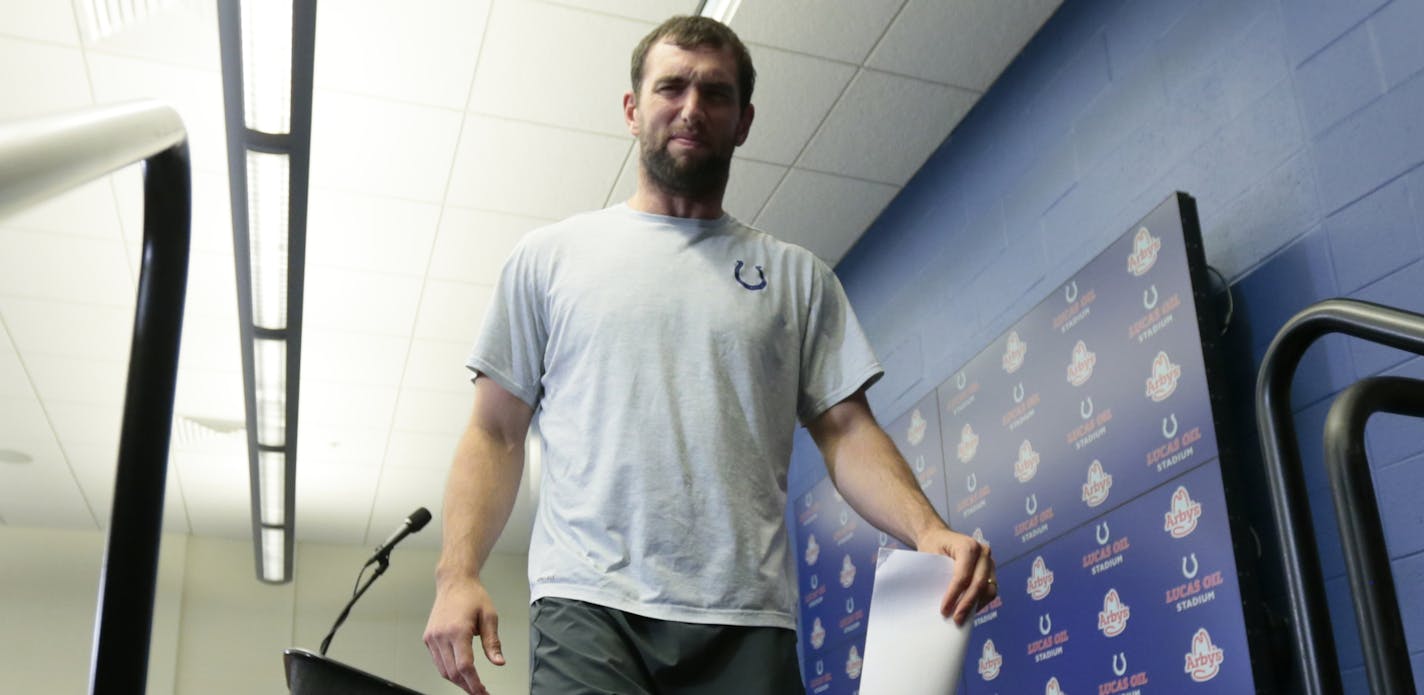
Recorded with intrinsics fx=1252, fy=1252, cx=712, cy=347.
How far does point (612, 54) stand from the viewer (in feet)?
11.6

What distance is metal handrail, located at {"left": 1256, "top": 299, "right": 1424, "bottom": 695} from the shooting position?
131cm

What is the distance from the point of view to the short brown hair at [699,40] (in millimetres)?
1621

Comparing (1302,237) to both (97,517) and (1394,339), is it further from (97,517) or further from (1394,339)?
(97,517)

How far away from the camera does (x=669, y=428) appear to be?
141 centimetres

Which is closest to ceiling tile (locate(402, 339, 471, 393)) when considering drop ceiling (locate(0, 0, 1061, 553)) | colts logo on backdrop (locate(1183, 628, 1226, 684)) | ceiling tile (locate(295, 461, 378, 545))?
drop ceiling (locate(0, 0, 1061, 553))

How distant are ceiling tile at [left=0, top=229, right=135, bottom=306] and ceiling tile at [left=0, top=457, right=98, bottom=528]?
6.60 feet

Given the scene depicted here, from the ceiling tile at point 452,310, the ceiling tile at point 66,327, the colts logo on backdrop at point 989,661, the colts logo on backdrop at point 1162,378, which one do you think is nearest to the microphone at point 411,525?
the ceiling tile at point 452,310

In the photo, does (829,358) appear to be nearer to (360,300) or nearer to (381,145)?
(381,145)

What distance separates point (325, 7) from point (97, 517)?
5150 millimetres

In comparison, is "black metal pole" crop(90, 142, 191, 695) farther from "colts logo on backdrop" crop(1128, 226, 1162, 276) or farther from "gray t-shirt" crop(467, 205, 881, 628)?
"colts logo on backdrop" crop(1128, 226, 1162, 276)

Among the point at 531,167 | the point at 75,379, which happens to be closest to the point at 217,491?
the point at 75,379

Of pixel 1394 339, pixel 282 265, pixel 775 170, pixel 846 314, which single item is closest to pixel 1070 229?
pixel 775 170

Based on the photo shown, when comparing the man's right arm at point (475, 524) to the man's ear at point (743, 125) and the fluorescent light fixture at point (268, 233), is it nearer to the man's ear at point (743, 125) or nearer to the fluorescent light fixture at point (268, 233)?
the man's ear at point (743, 125)

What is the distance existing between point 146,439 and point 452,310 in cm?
441
